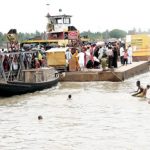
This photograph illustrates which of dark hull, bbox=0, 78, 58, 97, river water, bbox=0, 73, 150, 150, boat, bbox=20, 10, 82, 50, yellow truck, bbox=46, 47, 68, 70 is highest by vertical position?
boat, bbox=20, 10, 82, 50

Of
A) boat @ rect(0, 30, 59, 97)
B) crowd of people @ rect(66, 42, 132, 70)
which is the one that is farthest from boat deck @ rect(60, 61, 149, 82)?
boat @ rect(0, 30, 59, 97)

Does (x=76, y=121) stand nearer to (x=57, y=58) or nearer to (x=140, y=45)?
(x=57, y=58)

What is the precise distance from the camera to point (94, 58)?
28.3m

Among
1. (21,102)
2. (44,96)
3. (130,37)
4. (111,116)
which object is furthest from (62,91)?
(130,37)

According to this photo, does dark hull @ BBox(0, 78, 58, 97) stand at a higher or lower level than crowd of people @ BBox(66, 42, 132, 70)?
lower

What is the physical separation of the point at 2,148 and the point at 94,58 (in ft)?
54.7

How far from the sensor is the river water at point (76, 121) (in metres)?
12.4

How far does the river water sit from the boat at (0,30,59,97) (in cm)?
35

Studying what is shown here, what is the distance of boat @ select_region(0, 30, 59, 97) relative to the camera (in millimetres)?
20547

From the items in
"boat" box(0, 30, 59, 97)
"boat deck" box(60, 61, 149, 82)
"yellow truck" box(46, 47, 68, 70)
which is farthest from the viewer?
"yellow truck" box(46, 47, 68, 70)

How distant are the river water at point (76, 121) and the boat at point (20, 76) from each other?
352mm

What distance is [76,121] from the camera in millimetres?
15133

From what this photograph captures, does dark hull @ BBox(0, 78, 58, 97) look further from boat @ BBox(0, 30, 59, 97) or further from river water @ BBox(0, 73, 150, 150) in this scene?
river water @ BBox(0, 73, 150, 150)

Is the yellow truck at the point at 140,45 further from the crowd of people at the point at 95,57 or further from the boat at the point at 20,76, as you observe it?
the boat at the point at 20,76
